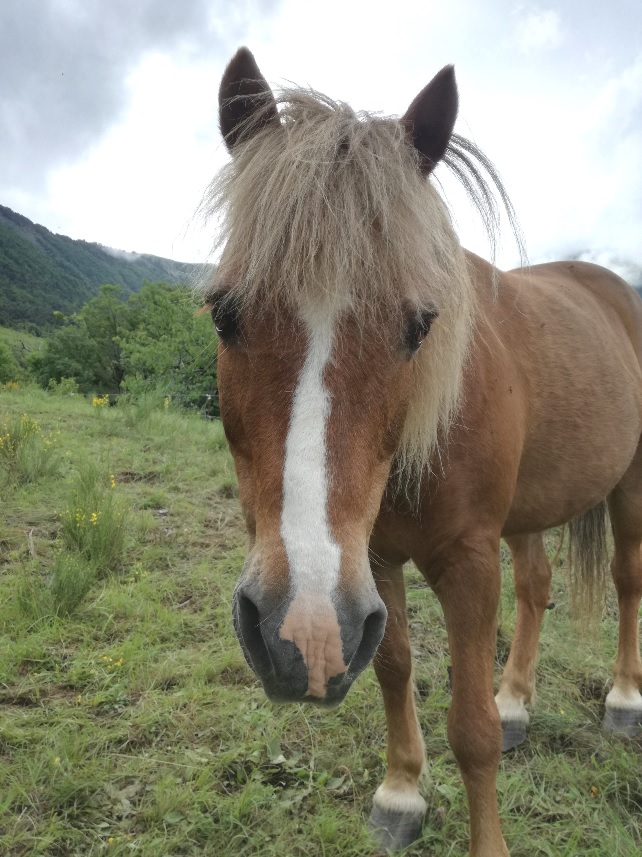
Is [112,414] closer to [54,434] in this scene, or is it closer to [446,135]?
[54,434]

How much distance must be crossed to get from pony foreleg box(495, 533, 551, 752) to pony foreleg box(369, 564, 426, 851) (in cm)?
58

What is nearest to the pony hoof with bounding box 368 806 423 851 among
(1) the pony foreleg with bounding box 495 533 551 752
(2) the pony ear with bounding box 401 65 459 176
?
(1) the pony foreleg with bounding box 495 533 551 752

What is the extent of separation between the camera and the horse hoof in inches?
92.7

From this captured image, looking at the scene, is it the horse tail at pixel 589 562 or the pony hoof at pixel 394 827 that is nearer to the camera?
the pony hoof at pixel 394 827

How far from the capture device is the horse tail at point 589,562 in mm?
2986

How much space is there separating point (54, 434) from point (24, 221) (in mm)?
217734

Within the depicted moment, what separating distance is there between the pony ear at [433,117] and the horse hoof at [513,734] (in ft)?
7.58

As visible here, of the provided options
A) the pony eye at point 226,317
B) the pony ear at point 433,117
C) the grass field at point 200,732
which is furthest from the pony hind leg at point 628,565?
the pony eye at point 226,317

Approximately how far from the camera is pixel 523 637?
8.89 feet

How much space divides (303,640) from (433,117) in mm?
1319

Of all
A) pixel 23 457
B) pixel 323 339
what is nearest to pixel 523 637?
pixel 323 339

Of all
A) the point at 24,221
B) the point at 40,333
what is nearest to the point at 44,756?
the point at 40,333

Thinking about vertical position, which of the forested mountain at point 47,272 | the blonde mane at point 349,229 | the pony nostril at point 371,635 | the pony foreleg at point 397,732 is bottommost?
the pony foreleg at point 397,732

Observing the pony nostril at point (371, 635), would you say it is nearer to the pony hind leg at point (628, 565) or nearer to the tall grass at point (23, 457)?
the pony hind leg at point (628, 565)
